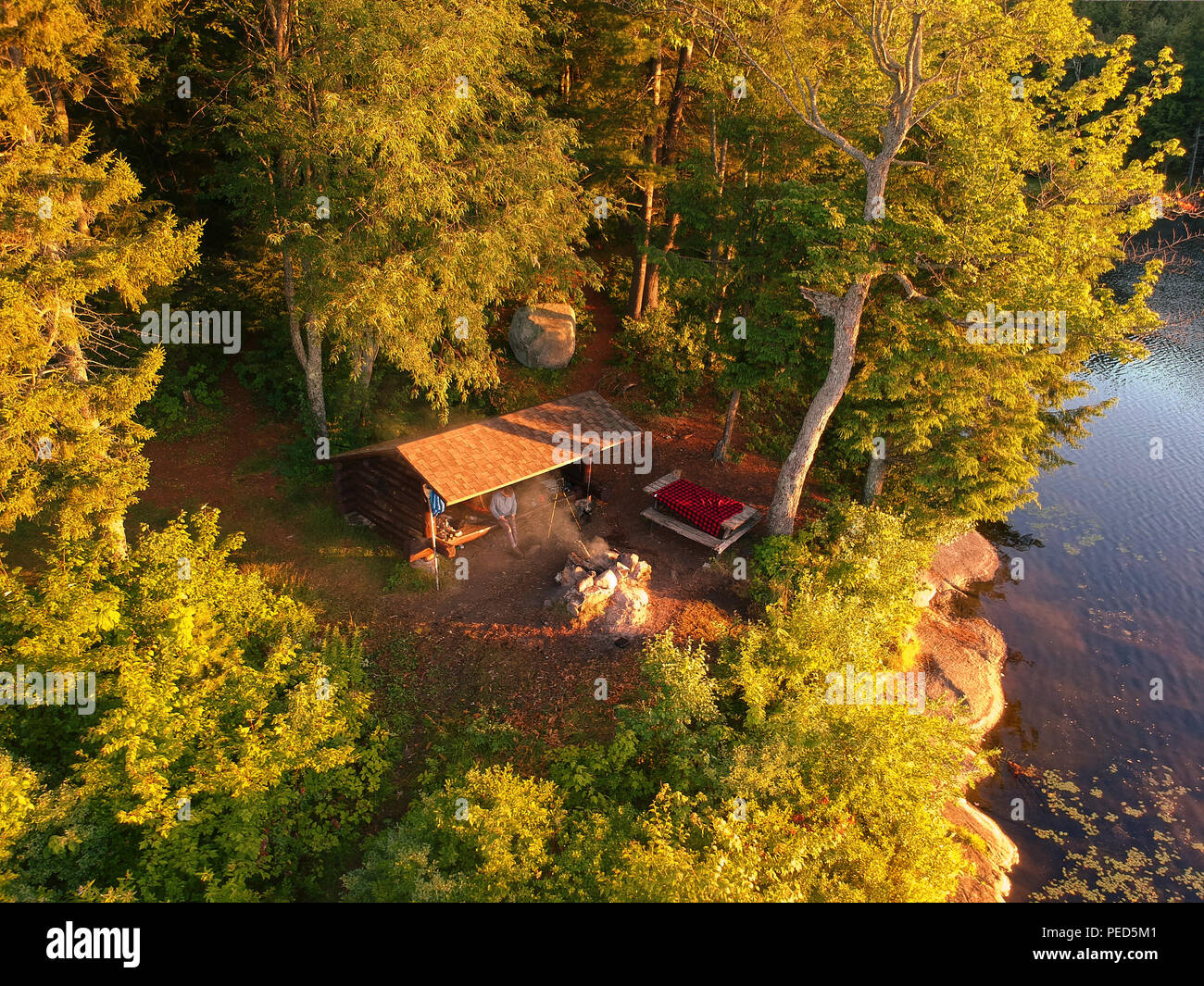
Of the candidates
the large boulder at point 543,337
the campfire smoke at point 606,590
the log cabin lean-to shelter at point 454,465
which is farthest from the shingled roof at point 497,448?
the large boulder at point 543,337

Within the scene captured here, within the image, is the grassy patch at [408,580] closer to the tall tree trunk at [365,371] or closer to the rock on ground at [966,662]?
the tall tree trunk at [365,371]

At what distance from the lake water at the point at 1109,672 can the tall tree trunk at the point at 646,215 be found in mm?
14123

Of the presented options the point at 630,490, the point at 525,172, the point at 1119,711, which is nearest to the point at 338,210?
the point at 525,172

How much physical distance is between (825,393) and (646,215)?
33.7ft

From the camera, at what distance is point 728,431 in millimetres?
22000

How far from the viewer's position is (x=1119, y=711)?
17234 millimetres

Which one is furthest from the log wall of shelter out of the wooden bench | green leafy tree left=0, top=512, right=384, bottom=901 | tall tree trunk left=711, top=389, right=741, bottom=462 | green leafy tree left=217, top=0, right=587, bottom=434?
tall tree trunk left=711, top=389, right=741, bottom=462

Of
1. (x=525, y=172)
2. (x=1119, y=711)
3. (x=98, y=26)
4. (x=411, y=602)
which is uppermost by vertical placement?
(x=98, y=26)

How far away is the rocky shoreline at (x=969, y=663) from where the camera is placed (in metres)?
13.5

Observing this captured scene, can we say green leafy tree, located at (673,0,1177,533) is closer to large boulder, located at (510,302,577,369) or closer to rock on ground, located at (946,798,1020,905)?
rock on ground, located at (946,798,1020,905)

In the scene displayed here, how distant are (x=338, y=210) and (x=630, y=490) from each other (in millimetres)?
10844

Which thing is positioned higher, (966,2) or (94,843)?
Result: (966,2)

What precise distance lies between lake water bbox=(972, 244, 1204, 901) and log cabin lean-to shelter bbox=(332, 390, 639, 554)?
496 inches

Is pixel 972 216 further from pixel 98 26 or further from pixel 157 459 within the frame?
pixel 157 459
